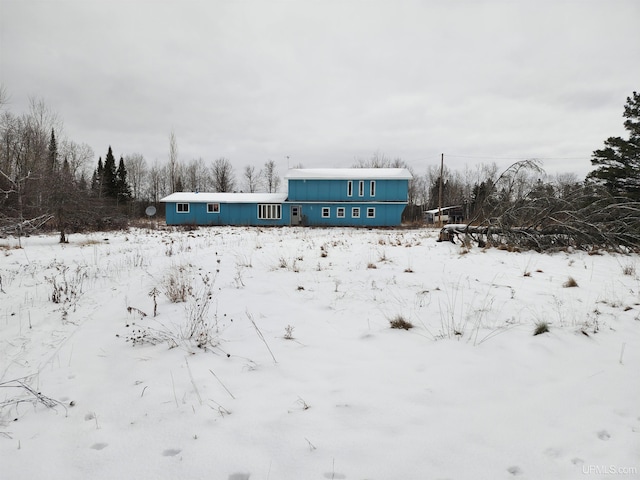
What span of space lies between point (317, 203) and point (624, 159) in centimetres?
2331

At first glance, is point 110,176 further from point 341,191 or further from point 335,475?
point 335,475

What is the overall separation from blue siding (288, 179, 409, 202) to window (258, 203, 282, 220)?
1.78 m

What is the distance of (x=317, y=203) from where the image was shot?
105 ft

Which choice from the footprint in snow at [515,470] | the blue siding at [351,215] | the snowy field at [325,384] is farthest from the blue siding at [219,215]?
the footprint in snow at [515,470]

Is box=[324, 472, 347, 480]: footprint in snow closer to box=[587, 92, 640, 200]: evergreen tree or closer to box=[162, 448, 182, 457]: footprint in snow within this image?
box=[162, 448, 182, 457]: footprint in snow

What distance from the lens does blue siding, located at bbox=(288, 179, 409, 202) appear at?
31.0 metres

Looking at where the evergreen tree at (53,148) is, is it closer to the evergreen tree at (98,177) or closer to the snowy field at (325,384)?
the evergreen tree at (98,177)

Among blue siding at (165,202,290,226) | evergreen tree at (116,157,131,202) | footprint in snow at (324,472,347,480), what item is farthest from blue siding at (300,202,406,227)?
evergreen tree at (116,157,131,202)

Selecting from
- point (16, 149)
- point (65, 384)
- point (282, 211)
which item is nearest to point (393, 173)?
point (282, 211)

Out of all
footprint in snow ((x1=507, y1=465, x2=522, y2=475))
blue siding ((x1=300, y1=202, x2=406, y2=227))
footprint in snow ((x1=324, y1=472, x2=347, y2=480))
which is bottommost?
footprint in snow ((x1=324, y1=472, x2=347, y2=480))

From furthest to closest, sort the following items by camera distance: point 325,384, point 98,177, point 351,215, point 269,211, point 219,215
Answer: point 98,177
point 219,215
point 269,211
point 351,215
point 325,384

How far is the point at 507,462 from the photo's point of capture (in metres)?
2.08

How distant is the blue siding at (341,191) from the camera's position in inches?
1222

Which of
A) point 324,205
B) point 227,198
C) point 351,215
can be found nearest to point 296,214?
point 324,205
